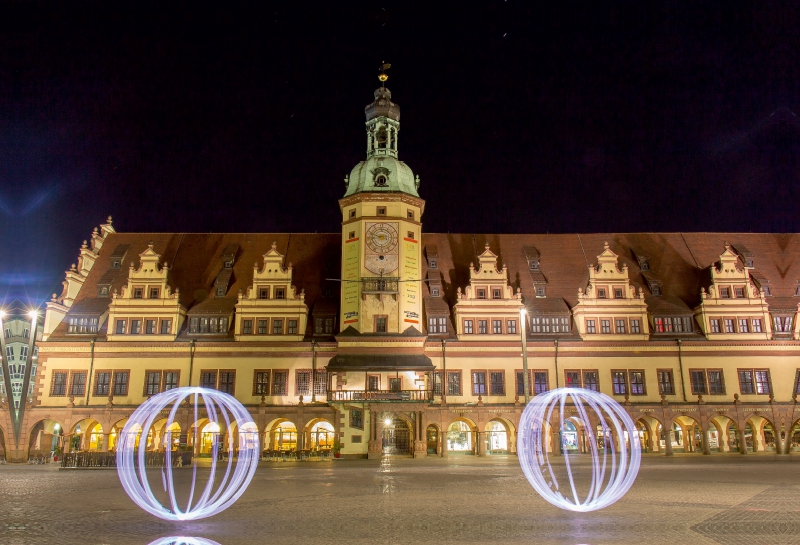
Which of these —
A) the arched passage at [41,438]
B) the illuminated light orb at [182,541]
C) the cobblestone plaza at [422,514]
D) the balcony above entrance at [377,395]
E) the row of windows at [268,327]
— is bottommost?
the illuminated light orb at [182,541]

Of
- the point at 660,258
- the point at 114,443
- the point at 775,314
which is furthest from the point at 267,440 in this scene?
the point at 775,314

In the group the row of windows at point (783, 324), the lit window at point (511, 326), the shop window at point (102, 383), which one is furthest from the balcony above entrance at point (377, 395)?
the row of windows at point (783, 324)

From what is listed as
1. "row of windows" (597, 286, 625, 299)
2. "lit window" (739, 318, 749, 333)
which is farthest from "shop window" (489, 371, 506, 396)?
"lit window" (739, 318, 749, 333)

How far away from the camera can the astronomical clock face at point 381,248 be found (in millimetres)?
48188

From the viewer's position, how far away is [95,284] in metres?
52.6

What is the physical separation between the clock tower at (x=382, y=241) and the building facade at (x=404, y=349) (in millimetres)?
119

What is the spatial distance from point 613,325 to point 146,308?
3460 centimetres

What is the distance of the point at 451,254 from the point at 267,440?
811 inches

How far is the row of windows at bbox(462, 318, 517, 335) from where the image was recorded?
48.9 meters

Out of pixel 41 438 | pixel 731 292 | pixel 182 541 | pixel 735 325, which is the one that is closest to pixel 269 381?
pixel 41 438

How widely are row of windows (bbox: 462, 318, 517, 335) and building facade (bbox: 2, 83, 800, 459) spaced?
0.10 meters

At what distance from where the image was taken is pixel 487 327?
1932 inches

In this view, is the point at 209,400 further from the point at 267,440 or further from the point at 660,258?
the point at 660,258

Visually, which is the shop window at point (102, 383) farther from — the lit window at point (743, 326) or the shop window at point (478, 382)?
the lit window at point (743, 326)
